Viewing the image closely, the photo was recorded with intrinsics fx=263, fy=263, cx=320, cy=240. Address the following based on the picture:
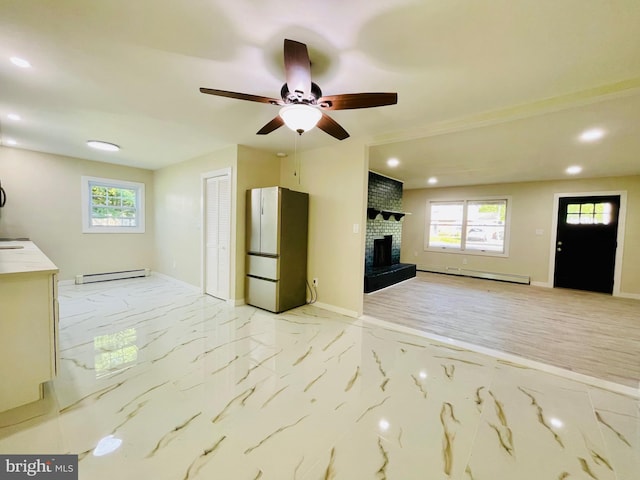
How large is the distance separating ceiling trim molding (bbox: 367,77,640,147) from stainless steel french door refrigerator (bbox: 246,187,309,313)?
1530 millimetres

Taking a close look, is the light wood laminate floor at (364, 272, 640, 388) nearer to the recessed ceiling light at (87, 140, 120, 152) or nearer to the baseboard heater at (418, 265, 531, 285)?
the baseboard heater at (418, 265, 531, 285)

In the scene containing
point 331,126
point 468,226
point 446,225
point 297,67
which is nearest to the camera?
point 297,67

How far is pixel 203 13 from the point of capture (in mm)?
1467

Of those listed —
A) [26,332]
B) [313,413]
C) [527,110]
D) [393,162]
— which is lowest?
[313,413]

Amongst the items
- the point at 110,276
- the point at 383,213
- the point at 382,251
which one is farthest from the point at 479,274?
the point at 110,276

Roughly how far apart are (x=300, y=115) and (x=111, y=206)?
542 cm

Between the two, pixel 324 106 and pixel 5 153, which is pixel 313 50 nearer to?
pixel 324 106

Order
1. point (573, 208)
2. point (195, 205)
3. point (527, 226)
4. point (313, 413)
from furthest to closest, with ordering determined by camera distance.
→ point (527, 226) → point (573, 208) → point (195, 205) → point (313, 413)

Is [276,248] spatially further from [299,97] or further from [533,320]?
[533,320]

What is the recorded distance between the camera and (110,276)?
5.30 metres

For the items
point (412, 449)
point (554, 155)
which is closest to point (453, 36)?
point (412, 449)

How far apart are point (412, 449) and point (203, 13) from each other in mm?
Answer: 2706

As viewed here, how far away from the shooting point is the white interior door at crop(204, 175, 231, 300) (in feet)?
13.3

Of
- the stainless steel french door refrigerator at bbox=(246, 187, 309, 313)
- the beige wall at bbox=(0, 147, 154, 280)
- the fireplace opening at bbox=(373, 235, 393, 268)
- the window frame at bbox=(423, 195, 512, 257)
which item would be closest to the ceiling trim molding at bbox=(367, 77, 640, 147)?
the stainless steel french door refrigerator at bbox=(246, 187, 309, 313)
